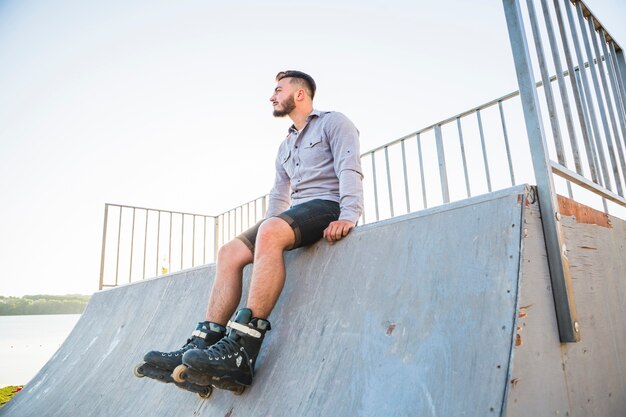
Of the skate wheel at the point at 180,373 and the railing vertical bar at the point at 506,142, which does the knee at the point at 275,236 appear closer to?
→ the skate wheel at the point at 180,373

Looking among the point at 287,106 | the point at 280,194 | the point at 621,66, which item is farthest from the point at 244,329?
the point at 621,66

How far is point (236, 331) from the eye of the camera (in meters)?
1.58

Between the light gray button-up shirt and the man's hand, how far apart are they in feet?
0.13

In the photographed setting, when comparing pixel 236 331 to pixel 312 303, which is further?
pixel 312 303

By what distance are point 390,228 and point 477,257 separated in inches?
18.9

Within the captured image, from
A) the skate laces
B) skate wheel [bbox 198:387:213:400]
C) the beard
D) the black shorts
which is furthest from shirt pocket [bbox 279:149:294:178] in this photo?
skate wheel [bbox 198:387:213:400]

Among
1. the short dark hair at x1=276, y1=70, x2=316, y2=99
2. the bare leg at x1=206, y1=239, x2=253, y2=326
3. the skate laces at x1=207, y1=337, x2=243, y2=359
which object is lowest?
the skate laces at x1=207, y1=337, x2=243, y2=359

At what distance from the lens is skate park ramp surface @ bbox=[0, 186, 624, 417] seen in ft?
3.42

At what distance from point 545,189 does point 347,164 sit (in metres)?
0.98

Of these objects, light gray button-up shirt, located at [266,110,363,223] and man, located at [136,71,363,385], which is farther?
light gray button-up shirt, located at [266,110,363,223]

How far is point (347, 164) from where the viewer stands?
2.05 m

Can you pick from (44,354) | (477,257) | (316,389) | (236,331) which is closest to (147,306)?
(236,331)

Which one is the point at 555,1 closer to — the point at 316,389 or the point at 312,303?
the point at 312,303

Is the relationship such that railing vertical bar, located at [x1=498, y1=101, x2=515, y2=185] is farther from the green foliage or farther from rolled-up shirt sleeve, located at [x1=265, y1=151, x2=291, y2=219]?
the green foliage
